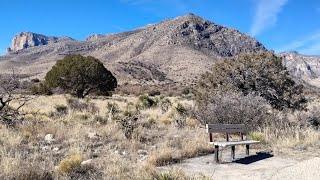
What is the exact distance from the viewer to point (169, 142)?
14.5 m

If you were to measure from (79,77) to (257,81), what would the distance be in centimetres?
2460

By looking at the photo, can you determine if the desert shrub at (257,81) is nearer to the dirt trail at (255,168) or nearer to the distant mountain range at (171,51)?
the dirt trail at (255,168)

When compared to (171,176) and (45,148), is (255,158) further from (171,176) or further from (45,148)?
(45,148)

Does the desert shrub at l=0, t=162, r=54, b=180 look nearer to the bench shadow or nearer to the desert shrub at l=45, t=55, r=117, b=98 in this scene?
the bench shadow

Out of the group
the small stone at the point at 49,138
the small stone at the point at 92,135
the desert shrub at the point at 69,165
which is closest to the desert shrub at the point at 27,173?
the desert shrub at the point at 69,165

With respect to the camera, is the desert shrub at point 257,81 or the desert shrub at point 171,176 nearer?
the desert shrub at point 171,176

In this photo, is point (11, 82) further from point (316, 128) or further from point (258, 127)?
point (316, 128)

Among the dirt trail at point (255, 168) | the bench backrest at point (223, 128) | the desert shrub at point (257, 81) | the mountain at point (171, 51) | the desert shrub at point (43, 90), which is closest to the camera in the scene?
the dirt trail at point (255, 168)

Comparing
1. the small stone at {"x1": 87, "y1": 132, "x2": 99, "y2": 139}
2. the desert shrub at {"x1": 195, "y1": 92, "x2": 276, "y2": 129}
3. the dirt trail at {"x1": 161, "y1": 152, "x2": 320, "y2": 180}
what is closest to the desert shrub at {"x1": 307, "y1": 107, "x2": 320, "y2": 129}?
the desert shrub at {"x1": 195, "y1": 92, "x2": 276, "y2": 129}

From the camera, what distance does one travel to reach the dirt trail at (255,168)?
9469 mm

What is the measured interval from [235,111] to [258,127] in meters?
0.98

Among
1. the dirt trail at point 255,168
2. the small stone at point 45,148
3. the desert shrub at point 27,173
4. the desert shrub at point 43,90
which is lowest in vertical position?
the dirt trail at point 255,168

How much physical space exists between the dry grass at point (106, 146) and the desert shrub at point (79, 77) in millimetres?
23310

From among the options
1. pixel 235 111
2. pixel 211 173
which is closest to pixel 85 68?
pixel 235 111
